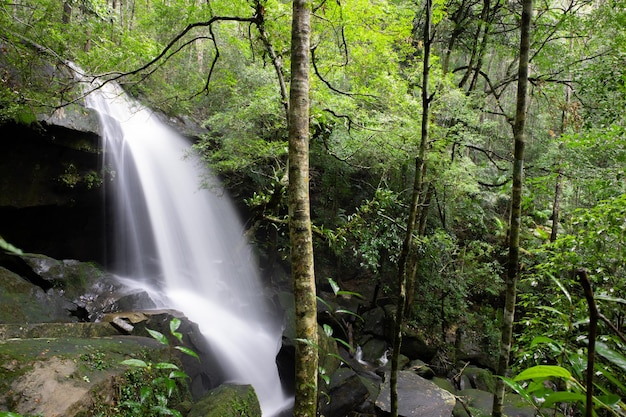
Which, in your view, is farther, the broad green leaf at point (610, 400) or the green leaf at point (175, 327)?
the green leaf at point (175, 327)

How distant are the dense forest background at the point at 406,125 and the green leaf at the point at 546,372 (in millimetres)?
2495

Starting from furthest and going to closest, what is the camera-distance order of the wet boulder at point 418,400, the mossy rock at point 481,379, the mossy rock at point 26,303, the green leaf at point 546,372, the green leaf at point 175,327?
the mossy rock at point 481,379 < the mossy rock at point 26,303 < the wet boulder at point 418,400 < the green leaf at point 175,327 < the green leaf at point 546,372

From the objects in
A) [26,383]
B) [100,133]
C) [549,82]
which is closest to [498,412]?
[26,383]

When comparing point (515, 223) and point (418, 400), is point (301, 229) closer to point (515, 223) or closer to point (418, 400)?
point (515, 223)

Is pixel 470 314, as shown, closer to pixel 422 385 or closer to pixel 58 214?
pixel 422 385

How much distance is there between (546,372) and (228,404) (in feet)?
13.1

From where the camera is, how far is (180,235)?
33.9ft

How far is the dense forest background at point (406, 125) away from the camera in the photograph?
381cm

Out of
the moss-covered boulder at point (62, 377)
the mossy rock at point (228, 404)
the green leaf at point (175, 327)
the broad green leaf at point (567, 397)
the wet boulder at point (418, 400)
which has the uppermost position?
the broad green leaf at point (567, 397)

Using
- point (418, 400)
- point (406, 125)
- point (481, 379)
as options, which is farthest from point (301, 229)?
point (481, 379)

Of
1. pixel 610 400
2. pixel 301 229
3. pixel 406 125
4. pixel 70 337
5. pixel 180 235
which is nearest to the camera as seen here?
pixel 610 400

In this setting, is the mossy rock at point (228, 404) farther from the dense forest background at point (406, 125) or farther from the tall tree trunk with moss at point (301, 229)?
the dense forest background at point (406, 125)

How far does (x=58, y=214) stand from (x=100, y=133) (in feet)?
8.33

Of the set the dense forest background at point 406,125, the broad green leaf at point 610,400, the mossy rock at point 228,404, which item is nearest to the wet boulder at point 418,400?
the dense forest background at point 406,125
